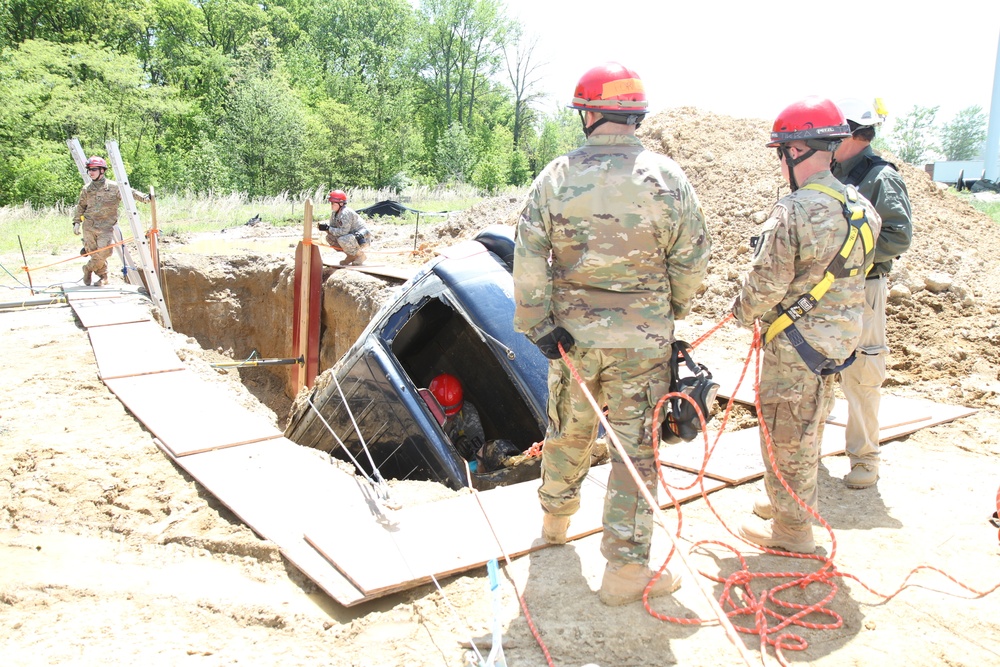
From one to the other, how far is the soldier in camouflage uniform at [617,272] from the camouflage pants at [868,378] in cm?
167

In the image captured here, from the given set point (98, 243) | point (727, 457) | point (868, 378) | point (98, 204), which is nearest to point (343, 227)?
point (98, 204)

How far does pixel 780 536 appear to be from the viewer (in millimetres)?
3258

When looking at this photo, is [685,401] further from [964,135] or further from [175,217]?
[964,135]

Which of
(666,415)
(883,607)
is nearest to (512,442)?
(666,415)

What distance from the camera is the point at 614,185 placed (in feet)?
9.00

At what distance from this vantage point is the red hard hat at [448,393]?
16.9ft

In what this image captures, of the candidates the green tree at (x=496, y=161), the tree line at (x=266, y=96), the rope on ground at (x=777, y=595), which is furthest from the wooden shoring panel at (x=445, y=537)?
the green tree at (x=496, y=161)

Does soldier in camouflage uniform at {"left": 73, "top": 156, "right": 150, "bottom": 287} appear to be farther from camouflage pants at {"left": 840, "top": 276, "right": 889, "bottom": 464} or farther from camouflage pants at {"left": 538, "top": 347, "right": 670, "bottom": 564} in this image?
camouflage pants at {"left": 840, "top": 276, "right": 889, "bottom": 464}

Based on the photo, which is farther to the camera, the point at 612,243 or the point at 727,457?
the point at 727,457

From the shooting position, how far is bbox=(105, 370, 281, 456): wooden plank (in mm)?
4508

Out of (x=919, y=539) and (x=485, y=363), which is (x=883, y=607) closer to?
(x=919, y=539)

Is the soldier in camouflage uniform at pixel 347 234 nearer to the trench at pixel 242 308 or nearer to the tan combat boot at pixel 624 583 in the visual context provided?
the trench at pixel 242 308

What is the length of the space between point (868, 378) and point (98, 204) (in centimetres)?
1077

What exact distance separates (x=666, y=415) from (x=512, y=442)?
2397 millimetres
